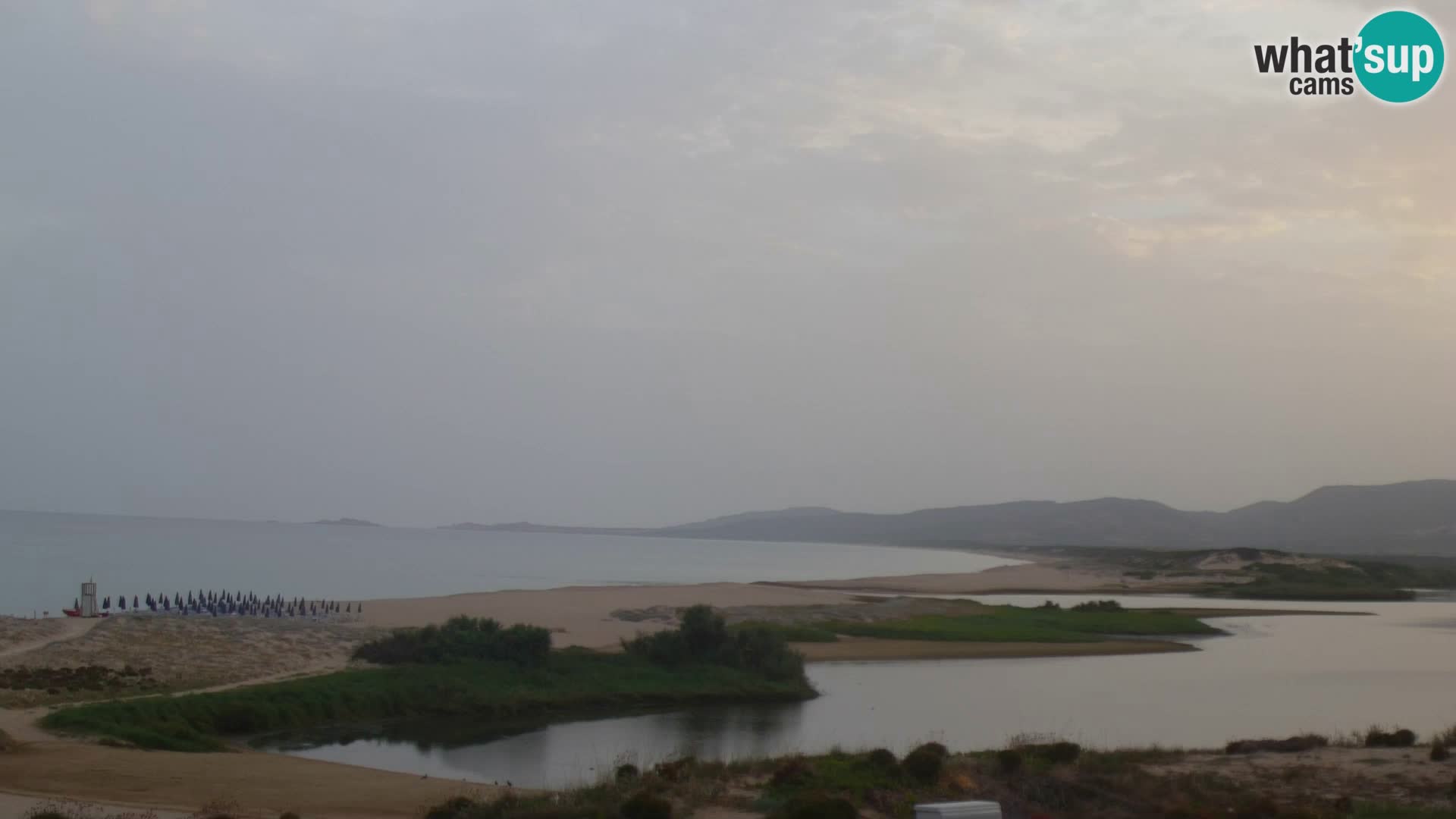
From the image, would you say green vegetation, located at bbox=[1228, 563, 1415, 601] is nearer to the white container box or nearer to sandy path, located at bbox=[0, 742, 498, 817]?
sandy path, located at bbox=[0, 742, 498, 817]

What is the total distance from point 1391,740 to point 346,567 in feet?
291

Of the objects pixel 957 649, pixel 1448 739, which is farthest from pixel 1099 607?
pixel 1448 739

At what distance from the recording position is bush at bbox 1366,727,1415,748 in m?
18.5

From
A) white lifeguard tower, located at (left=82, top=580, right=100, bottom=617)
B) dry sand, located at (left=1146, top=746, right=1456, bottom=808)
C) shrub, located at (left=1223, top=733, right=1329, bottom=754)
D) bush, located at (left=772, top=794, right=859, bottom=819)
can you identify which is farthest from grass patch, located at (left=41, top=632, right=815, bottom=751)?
white lifeguard tower, located at (left=82, top=580, right=100, bottom=617)

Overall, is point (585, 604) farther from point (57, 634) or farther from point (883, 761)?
point (883, 761)

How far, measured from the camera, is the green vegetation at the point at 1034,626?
148ft

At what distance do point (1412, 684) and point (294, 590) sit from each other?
53.3 meters

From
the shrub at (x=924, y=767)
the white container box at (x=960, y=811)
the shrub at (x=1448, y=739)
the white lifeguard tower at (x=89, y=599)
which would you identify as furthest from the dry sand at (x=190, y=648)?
the shrub at (x=1448, y=739)

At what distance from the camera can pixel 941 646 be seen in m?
42.8

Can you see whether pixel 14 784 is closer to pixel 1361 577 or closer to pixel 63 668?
pixel 63 668

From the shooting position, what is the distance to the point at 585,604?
54938mm

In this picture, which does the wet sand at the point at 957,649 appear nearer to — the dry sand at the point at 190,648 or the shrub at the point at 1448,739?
the dry sand at the point at 190,648

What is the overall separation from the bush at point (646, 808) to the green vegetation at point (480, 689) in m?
10.1

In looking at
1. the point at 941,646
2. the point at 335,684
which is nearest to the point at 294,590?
the point at 941,646
